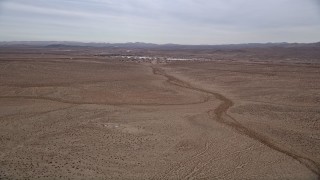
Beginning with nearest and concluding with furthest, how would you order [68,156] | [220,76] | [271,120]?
[68,156] → [271,120] → [220,76]

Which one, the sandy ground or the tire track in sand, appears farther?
the tire track in sand

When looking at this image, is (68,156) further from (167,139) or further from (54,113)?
(54,113)

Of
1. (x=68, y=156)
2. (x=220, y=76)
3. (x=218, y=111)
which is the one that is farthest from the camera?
(x=220, y=76)

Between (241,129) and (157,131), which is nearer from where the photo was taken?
(157,131)

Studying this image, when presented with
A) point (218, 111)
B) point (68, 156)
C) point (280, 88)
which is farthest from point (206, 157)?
point (280, 88)

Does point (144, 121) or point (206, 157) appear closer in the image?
point (206, 157)

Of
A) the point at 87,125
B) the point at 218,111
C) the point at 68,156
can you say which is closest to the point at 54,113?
the point at 87,125

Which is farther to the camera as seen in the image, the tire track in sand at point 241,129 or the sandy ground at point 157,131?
the tire track in sand at point 241,129
